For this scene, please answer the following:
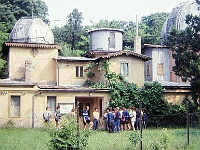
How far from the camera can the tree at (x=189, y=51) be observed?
27084 millimetres

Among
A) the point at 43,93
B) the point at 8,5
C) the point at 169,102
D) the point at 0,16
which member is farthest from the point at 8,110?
the point at 8,5

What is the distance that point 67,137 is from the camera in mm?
12773

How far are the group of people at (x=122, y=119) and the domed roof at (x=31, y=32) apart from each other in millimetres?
15770

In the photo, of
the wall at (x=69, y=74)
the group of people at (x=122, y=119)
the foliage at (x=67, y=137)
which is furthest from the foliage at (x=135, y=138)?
the wall at (x=69, y=74)

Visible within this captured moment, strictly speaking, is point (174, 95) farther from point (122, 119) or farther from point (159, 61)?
point (159, 61)

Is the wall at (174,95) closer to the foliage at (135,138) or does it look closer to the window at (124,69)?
the window at (124,69)

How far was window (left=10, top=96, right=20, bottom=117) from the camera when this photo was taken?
1145 inches

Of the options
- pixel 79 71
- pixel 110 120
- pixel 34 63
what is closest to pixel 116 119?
pixel 110 120

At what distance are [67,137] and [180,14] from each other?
34764 mm

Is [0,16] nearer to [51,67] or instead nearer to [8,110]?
[51,67]

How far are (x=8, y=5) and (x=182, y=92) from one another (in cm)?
3267

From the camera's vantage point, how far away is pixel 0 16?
2068 inches

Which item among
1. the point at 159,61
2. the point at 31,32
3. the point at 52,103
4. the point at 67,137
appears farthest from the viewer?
the point at 159,61

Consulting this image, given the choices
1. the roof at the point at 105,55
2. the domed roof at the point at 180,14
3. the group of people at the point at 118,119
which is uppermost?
the domed roof at the point at 180,14
